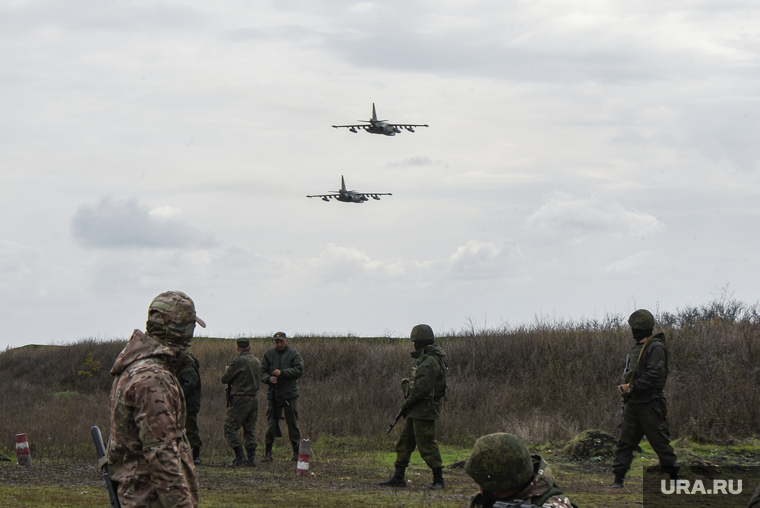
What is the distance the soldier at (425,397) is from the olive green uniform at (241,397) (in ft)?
12.4

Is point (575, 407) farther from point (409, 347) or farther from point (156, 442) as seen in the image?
point (156, 442)

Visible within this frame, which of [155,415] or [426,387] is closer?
[155,415]

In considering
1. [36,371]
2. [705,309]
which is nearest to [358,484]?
[705,309]

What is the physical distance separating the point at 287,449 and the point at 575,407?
7500 millimetres

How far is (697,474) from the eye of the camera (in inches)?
442

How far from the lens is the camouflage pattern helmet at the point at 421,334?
9617 mm

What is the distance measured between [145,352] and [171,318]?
21 cm

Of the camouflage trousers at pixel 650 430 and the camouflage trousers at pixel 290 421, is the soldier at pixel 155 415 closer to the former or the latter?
the camouflage trousers at pixel 650 430

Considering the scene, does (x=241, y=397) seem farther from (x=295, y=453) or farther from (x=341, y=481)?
(x=341, y=481)

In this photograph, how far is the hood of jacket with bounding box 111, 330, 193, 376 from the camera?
373 centimetres

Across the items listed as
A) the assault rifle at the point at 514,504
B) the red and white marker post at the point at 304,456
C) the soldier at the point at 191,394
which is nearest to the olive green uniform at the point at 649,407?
the red and white marker post at the point at 304,456

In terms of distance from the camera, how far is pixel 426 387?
941 centimetres

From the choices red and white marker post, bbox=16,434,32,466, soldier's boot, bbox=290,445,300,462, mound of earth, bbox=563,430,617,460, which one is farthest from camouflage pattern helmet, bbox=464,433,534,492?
red and white marker post, bbox=16,434,32,466

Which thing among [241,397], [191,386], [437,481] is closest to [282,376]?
[241,397]
